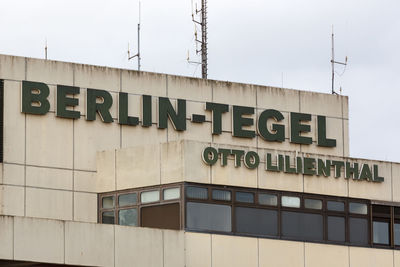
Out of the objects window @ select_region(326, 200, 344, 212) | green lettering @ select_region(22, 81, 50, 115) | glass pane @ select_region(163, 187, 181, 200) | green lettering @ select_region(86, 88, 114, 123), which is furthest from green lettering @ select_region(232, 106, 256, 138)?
green lettering @ select_region(22, 81, 50, 115)

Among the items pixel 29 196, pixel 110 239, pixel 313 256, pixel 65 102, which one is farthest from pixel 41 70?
pixel 313 256

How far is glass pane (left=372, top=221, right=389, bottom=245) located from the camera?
159ft

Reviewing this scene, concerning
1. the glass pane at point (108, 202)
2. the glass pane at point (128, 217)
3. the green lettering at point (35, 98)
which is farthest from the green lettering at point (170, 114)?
the glass pane at point (128, 217)

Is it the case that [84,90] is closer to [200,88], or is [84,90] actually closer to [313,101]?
[200,88]

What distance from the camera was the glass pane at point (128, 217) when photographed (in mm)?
46125

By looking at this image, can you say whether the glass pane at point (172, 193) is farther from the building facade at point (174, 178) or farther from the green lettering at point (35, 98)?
the green lettering at point (35, 98)

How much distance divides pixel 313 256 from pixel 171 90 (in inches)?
347

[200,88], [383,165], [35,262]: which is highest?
[200,88]

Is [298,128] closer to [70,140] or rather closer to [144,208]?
[144,208]

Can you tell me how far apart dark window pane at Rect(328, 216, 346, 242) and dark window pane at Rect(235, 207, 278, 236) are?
2321mm

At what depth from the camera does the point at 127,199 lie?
46.7m

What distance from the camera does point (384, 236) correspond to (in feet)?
160

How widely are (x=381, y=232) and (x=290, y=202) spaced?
13.7 ft

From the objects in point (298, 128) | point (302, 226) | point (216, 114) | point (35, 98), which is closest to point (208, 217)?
point (302, 226)
